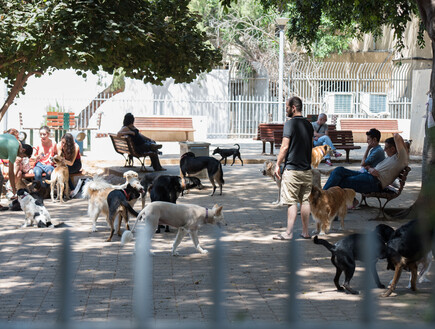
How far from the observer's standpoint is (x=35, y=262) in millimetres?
7859

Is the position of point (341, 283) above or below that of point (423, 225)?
below

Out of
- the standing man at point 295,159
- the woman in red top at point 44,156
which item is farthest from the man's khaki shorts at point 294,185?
the woman in red top at point 44,156

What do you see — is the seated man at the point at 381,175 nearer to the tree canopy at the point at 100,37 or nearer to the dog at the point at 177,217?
the dog at the point at 177,217

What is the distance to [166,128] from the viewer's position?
89.5 ft

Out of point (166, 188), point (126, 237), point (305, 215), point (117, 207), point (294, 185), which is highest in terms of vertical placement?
point (294, 185)

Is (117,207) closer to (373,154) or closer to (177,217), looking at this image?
(177,217)

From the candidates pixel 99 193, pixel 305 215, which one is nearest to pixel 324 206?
pixel 305 215

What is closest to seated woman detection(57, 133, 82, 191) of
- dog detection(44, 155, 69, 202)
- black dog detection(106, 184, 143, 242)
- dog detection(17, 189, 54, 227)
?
dog detection(44, 155, 69, 202)

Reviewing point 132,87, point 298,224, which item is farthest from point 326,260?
point 132,87

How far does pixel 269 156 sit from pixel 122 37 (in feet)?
30.8

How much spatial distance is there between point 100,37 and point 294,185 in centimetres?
493

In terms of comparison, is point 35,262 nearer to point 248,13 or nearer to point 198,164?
point 198,164

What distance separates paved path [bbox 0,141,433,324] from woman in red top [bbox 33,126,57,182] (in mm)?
1605

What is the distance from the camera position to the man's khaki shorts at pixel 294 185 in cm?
895
